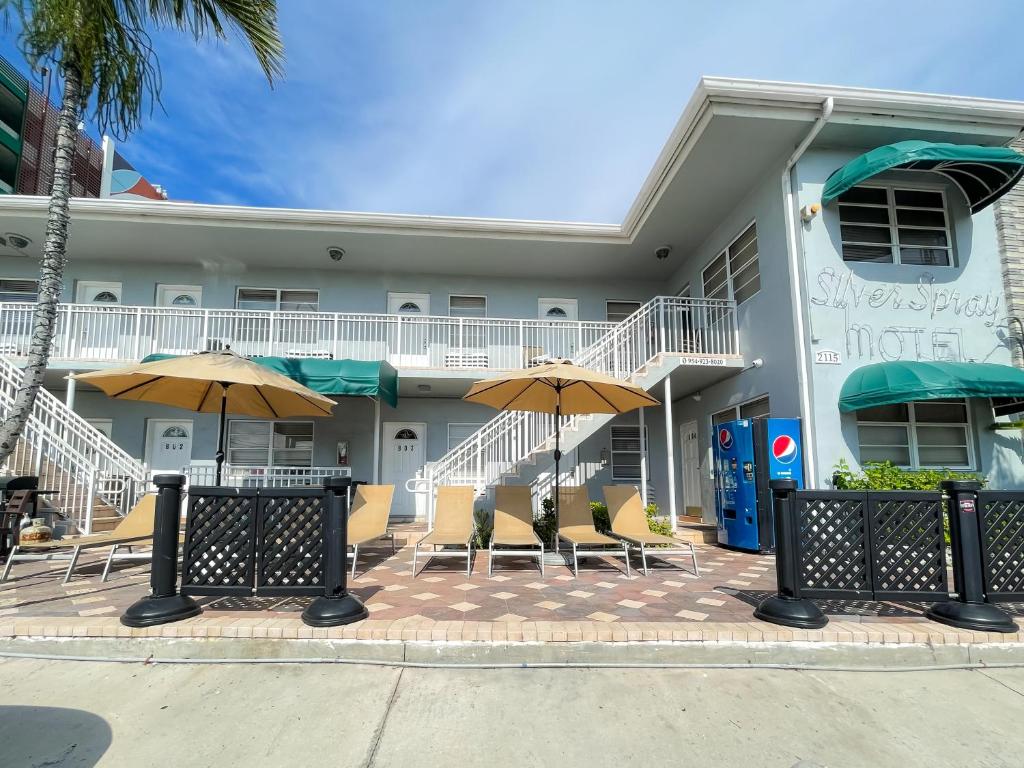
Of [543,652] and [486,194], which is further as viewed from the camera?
[486,194]

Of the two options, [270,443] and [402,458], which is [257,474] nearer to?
[270,443]

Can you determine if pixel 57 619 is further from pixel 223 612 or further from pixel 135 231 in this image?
pixel 135 231

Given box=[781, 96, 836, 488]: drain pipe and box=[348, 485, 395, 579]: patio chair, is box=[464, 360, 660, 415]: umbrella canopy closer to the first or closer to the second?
box=[348, 485, 395, 579]: patio chair

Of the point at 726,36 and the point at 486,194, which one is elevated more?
the point at 486,194

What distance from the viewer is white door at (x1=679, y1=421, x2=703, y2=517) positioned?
11.4 m

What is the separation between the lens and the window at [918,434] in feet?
25.7

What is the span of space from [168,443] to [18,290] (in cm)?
507

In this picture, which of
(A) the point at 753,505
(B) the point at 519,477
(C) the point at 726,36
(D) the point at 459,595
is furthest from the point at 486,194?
(D) the point at 459,595

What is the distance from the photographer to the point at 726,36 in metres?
7.85

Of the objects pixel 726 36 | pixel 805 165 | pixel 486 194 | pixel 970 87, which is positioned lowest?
pixel 805 165

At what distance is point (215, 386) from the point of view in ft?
21.2

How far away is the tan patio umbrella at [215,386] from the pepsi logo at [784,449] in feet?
20.8

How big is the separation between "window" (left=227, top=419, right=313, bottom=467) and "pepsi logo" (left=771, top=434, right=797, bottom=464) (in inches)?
369

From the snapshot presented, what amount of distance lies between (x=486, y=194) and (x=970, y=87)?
11.5 m
